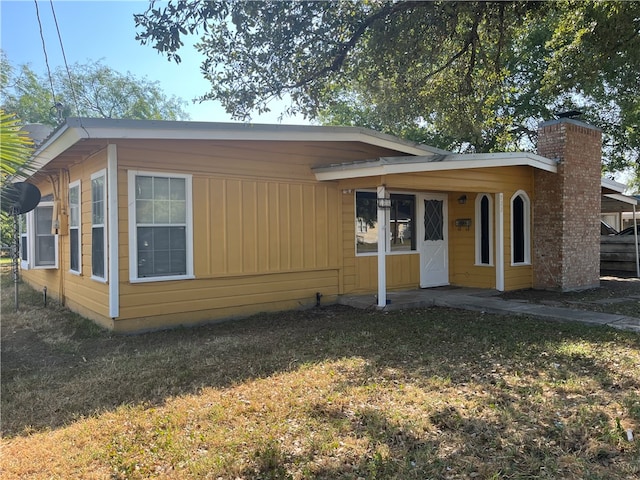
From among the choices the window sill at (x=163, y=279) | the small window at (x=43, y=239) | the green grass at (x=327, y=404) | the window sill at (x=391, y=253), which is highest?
the small window at (x=43, y=239)

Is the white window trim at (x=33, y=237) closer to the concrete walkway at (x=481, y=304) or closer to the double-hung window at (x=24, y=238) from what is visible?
the double-hung window at (x=24, y=238)

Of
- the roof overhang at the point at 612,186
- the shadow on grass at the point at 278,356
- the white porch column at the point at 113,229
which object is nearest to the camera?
the shadow on grass at the point at 278,356

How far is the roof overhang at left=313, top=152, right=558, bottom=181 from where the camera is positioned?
750 cm

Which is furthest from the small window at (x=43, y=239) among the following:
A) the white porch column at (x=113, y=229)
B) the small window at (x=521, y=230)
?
the small window at (x=521, y=230)

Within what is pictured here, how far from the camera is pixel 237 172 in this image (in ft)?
24.7

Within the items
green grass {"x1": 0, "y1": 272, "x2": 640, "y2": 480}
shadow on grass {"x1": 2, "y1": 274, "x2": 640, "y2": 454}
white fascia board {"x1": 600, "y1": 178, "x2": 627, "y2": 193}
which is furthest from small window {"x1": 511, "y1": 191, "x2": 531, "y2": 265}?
green grass {"x1": 0, "y1": 272, "x2": 640, "y2": 480}

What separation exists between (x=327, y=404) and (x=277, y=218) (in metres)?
4.54

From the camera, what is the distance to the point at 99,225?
7070 mm

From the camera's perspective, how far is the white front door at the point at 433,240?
1020 centimetres

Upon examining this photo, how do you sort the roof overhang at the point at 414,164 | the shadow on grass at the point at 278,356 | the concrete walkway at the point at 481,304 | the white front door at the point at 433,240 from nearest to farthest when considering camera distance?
the shadow on grass at the point at 278,356 < the concrete walkway at the point at 481,304 < the roof overhang at the point at 414,164 < the white front door at the point at 433,240

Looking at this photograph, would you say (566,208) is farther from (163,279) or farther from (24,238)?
(24,238)

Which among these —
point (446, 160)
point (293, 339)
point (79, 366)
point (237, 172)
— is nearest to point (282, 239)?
point (237, 172)

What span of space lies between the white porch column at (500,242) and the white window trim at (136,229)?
6.11 meters

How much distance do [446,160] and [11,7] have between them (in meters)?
6.97
